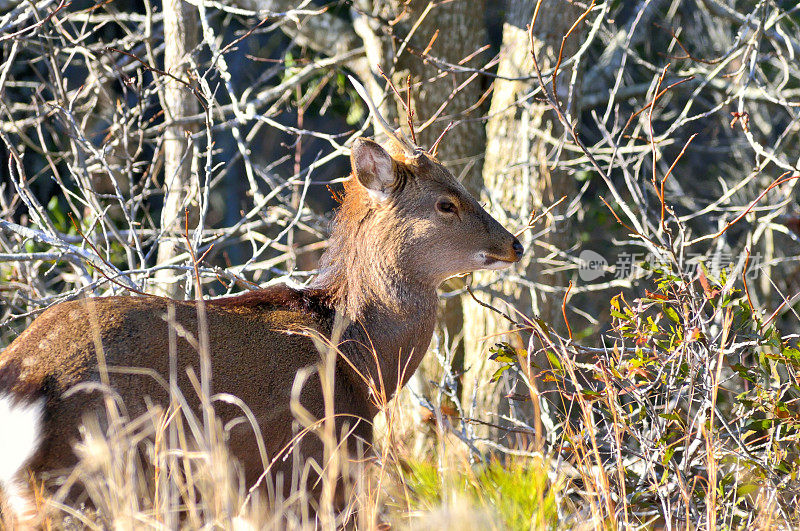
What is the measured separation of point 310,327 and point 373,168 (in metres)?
0.84

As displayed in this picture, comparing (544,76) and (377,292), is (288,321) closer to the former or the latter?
(377,292)

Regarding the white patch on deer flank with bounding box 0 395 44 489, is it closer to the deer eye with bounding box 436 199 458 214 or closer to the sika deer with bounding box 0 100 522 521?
the sika deer with bounding box 0 100 522 521

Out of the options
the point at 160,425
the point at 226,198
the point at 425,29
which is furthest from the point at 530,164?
the point at 226,198

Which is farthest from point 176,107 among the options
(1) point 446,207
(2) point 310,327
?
(2) point 310,327

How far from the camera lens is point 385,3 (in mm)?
6684

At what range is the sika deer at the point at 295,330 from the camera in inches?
130

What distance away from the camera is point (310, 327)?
4.07 m

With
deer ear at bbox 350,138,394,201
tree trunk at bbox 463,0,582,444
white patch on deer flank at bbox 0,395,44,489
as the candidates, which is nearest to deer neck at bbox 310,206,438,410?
deer ear at bbox 350,138,394,201

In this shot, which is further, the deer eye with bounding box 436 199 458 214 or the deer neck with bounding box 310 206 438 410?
the deer eye with bounding box 436 199 458 214

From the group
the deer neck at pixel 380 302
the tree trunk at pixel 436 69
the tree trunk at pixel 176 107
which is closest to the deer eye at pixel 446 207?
the deer neck at pixel 380 302

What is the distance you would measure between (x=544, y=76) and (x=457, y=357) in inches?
95.8

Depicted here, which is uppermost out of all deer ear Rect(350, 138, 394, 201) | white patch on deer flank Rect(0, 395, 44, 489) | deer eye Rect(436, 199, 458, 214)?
deer ear Rect(350, 138, 394, 201)

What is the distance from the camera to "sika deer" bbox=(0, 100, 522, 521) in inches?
130

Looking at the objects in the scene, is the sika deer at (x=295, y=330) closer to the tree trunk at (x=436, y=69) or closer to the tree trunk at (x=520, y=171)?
the tree trunk at (x=520, y=171)
